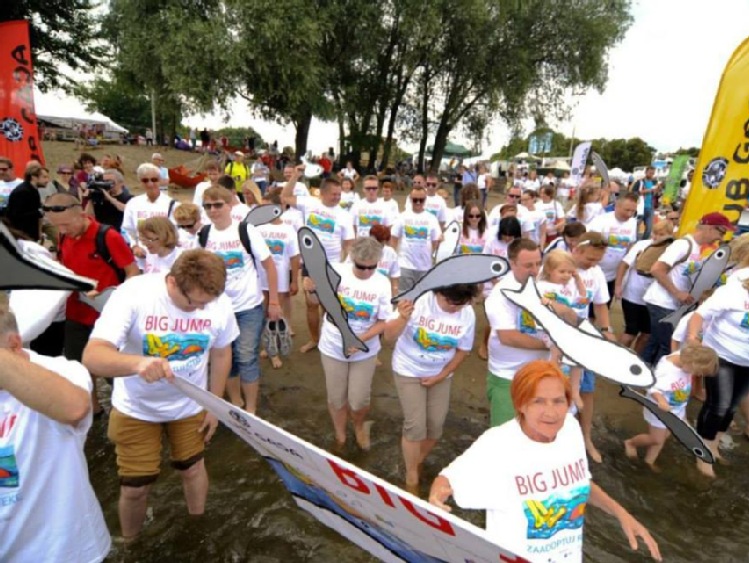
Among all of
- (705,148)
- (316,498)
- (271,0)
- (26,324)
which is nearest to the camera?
(316,498)

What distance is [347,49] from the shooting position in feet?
69.7

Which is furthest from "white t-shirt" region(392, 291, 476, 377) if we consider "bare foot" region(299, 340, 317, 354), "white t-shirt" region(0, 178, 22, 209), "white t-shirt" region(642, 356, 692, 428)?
"white t-shirt" region(0, 178, 22, 209)

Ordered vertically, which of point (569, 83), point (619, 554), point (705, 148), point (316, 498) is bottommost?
point (619, 554)

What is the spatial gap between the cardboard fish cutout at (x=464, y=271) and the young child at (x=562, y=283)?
33.2 inches

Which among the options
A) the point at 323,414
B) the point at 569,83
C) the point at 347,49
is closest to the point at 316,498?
the point at 323,414

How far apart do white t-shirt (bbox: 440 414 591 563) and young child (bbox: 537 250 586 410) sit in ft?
4.91

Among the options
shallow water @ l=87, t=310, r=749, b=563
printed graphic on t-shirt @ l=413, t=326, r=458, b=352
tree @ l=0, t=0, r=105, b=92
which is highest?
tree @ l=0, t=0, r=105, b=92

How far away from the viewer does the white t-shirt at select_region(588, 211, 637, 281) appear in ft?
19.2

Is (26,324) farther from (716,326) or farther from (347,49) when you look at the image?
(347,49)

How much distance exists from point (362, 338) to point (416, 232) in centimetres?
314

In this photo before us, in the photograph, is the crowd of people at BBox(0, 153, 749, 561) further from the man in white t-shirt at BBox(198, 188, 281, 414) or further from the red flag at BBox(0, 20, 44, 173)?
the red flag at BBox(0, 20, 44, 173)

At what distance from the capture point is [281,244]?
5324mm

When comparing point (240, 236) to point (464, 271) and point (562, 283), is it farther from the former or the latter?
point (562, 283)

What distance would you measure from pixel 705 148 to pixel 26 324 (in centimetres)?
765
